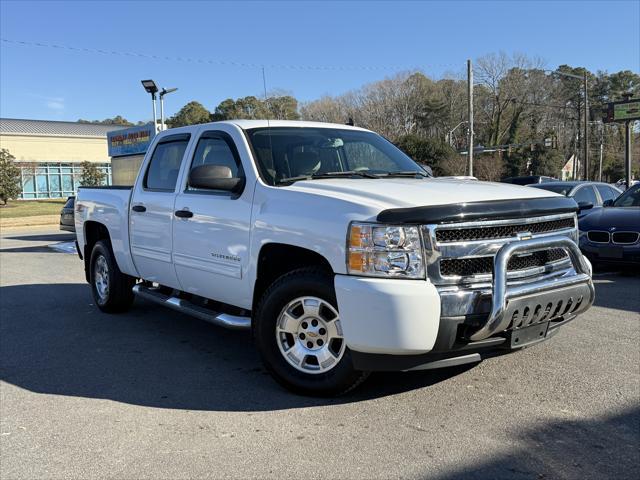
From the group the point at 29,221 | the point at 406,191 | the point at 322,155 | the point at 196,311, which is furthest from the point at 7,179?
the point at 406,191

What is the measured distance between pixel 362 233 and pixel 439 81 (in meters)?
61.6

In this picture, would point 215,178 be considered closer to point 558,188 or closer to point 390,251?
point 390,251

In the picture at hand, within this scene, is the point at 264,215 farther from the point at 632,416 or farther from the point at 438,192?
the point at 632,416

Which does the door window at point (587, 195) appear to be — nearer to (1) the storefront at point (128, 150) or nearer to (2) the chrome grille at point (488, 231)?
(2) the chrome grille at point (488, 231)

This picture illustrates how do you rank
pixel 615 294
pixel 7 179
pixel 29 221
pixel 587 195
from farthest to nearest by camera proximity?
pixel 7 179 → pixel 29 221 → pixel 587 195 → pixel 615 294

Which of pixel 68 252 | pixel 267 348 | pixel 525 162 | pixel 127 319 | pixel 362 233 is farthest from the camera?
pixel 525 162

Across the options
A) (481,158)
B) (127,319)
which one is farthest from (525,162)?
(127,319)

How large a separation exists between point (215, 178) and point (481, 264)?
2.08 metres

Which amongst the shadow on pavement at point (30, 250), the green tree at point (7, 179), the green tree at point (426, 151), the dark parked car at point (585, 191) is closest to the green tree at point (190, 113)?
the green tree at point (7, 179)

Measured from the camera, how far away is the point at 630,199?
989cm

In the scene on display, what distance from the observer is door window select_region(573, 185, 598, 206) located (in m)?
11.0

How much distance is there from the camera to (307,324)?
13.2 ft

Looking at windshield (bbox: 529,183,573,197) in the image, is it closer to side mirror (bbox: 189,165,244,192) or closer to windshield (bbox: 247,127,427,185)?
windshield (bbox: 247,127,427,185)

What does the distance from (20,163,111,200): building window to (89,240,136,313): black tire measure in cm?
4157
